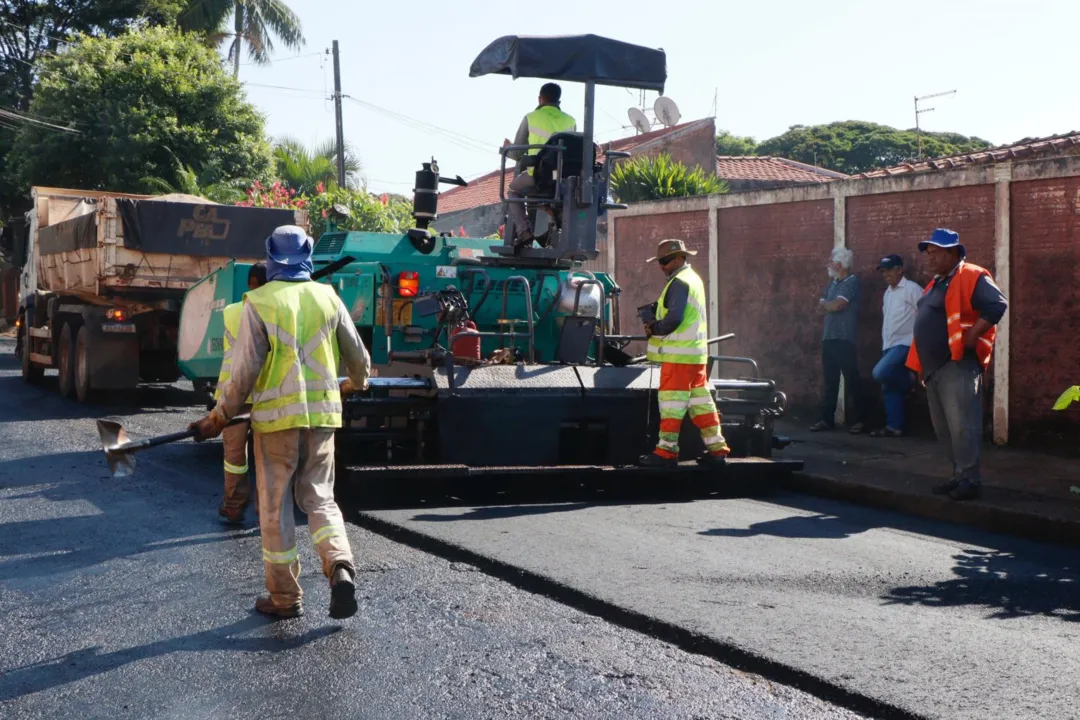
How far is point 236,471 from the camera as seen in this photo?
23.3ft

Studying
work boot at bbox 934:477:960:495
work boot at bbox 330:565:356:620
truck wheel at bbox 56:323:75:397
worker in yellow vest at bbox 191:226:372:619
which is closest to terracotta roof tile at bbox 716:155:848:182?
truck wheel at bbox 56:323:75:397

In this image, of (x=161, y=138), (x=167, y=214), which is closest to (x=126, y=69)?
(x=161, y=138)

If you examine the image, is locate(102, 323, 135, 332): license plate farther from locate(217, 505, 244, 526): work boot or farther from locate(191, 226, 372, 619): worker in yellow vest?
locate(191, 226, 372, 619): worker in yellow vest

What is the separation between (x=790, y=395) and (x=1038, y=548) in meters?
5.93

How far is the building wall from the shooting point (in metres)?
10.0

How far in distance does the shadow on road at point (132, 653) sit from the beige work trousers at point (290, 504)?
22cm

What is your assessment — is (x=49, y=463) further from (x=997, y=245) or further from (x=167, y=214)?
(x=997, y=245)

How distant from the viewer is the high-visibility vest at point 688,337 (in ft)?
26.8

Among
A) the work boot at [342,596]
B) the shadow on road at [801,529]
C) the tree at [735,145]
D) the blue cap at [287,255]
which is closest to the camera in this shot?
the work boot at [342,596]

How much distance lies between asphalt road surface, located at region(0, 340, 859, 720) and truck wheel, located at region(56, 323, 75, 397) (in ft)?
26.8

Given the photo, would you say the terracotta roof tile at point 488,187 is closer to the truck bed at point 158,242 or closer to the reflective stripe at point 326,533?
the truck bed at point 158,242

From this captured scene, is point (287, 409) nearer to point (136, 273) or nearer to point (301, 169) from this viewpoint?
point (136, 273)

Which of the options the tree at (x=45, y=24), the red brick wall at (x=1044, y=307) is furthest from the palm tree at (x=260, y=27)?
the red brick wall at (x=1044, y=307)

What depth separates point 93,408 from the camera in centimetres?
1399
